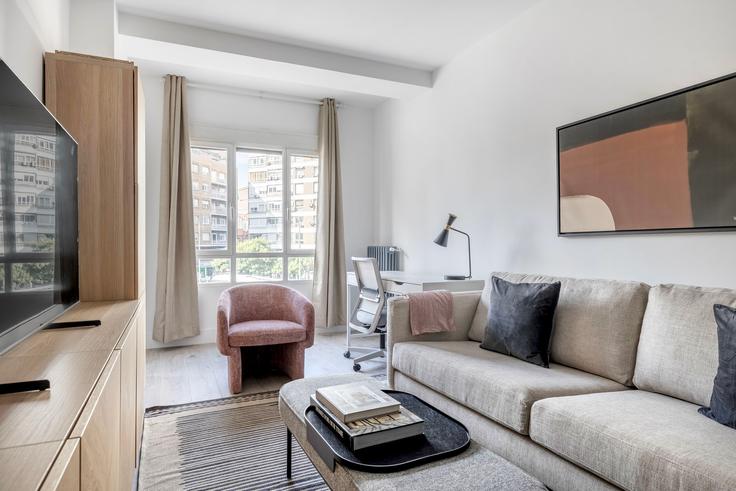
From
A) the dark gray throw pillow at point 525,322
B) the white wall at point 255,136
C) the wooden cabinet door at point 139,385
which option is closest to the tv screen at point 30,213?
the wooden cabinet door at point 139,385

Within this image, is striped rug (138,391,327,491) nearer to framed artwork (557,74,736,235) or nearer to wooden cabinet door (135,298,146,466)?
wooden cabinet door (135,298,146,466)

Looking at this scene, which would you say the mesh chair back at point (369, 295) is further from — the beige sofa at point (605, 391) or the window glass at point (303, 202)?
the window glass at point (303, 202)

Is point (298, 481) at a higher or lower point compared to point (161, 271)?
lower

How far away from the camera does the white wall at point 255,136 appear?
423 cm

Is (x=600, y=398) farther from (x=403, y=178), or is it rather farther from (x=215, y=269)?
(x=215, y=269)

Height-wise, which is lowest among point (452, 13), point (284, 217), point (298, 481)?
point (298, 481)

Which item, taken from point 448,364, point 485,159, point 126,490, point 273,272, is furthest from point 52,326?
point 273,272

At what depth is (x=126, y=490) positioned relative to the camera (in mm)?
1462

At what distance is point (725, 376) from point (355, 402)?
119cm

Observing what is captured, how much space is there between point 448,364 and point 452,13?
2.43 meters

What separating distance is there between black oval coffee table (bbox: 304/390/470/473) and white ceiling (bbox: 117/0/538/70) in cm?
269

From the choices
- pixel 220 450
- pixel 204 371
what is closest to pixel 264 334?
pixel 204 371

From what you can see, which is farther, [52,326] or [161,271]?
[161,271]

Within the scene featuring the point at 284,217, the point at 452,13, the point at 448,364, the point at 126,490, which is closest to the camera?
the point at 126,490
